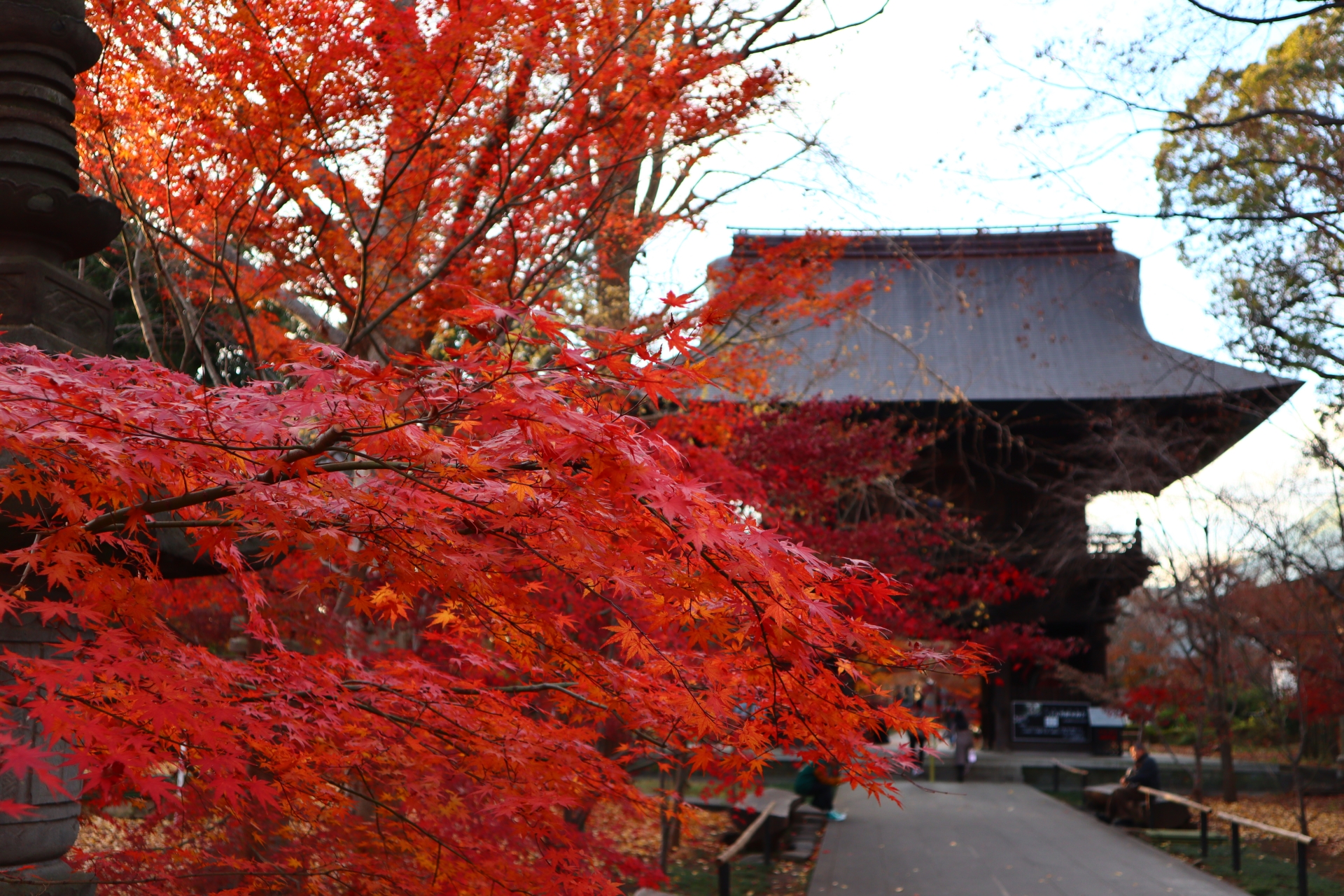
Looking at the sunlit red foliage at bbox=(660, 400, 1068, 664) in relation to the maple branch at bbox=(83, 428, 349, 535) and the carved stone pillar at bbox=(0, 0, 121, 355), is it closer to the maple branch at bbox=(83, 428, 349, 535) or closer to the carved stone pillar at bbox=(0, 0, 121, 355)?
the carved stone pillar at bbox=(0, 0, 121, 355)

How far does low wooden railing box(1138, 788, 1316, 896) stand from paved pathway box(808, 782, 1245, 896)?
468 millimetres

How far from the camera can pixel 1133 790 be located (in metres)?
13.4

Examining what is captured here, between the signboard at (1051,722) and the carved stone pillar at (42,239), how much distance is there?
19.7 m

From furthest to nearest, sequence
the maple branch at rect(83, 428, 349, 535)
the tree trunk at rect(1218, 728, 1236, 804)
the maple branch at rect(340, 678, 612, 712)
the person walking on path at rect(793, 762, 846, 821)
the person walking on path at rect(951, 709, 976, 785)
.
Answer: the person walking on path at rect(951, 709, 976, 785)
the tree trunk at rect(1218, 728, 1236, 804)
the person walking on path at rect(793, 762, 846, 821)
the maple branch at rect(340, 678, 612, 712)
the maple branch at rect(83, 428, 349, 535)

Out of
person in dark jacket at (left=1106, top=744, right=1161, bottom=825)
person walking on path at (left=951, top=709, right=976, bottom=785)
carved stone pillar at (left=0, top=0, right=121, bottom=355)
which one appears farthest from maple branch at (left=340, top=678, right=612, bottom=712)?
person walking on path at (left=951, top=709, right=976, bottom=785)

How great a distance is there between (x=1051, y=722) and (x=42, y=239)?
2052cm

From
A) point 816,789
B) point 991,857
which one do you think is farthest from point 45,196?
point 816,789

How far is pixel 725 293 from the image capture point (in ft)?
25.9

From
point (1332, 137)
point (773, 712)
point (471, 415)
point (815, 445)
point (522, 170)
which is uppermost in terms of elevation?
point (1332, 137)

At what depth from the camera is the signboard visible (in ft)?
66.5

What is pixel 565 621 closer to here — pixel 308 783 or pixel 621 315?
pixel 308 783

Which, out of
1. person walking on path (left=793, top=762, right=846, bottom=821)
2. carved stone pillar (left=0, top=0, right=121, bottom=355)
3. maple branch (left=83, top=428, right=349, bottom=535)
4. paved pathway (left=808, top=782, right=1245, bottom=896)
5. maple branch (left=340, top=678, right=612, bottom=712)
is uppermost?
carved stone pillar (left=0, top=0, right=121, bottom=355)

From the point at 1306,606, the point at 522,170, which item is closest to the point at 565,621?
the point at 522,170

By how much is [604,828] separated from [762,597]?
445 inches
